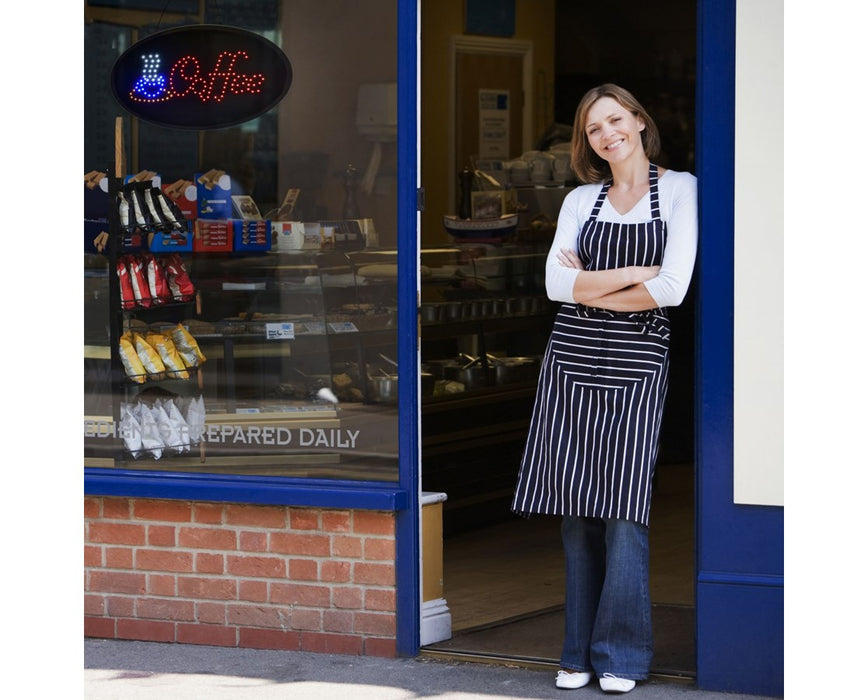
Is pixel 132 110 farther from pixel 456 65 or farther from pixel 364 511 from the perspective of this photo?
pixel 456 65

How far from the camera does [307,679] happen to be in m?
5.27

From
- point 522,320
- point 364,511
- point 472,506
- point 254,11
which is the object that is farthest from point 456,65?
→ point 364,511

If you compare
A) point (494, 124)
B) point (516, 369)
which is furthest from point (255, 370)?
point (494, 124)

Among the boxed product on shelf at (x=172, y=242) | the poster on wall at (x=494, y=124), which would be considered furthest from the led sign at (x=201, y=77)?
the poster on wall at (x=494, y=124)

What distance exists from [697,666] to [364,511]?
1349mm

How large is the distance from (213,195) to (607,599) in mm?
2278

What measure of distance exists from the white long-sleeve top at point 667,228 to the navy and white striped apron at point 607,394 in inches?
1.4

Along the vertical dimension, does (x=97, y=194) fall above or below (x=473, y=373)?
above

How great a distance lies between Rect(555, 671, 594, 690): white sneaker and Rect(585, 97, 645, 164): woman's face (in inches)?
71.7

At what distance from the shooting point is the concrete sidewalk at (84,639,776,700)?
508cm

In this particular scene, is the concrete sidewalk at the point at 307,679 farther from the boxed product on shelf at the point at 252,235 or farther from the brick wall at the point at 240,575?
the boxed product on shelf at the point at 252,235

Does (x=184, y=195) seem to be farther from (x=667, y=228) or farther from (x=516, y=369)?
(x=516, y=369)

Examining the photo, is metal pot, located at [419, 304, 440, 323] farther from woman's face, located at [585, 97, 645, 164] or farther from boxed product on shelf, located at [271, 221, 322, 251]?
woman's face, located at [585, 97, 645, 164]

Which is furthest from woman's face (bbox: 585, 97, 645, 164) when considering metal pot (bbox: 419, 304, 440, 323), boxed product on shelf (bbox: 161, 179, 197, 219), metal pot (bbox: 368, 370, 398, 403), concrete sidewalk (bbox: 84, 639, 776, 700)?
metal pot (bbox: 419, 304, 440, 323)
